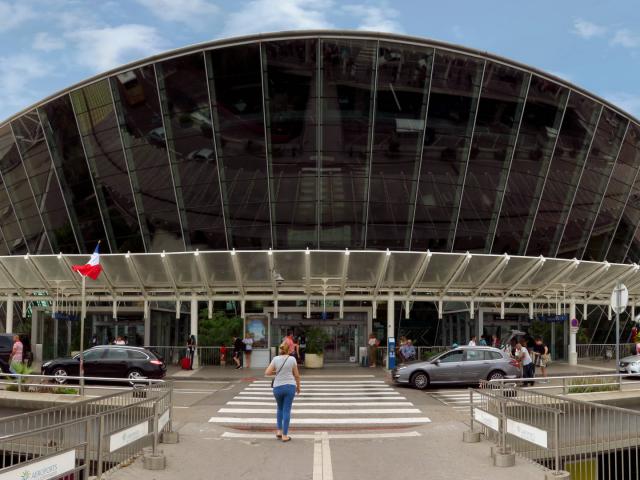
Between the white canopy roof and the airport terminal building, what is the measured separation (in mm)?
137

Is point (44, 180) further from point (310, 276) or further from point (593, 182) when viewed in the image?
point (593, 182)

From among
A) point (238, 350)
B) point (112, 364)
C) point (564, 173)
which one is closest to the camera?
point (112, 364)

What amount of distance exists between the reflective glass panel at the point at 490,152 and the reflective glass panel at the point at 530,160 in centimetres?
46

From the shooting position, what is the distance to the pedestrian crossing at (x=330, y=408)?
52.9 feet

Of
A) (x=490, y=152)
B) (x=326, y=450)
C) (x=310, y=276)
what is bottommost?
(x=326, y=450)

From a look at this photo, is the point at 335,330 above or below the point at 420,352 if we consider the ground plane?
above

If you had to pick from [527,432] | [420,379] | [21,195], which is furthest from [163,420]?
[21,195]

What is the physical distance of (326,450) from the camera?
39.5 ft

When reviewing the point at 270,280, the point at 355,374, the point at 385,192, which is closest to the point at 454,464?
the point at 355,374

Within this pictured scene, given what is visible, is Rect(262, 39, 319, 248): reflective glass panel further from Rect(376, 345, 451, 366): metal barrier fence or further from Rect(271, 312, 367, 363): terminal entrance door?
Rect(376, 345, 451, 366): metal barrier fence

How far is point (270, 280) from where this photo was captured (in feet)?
106

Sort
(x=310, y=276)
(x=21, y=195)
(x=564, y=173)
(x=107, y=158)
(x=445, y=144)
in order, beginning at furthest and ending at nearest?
(x=21, y=195) < (x=564, y=173) < (x=107, y=158) < (x=445, y=144) < (x=310, y=276)

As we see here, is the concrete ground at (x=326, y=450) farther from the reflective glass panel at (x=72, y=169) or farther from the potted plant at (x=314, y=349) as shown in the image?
the reflective glass panel at (x=72, y=169)

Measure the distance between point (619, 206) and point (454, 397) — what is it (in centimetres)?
2420
